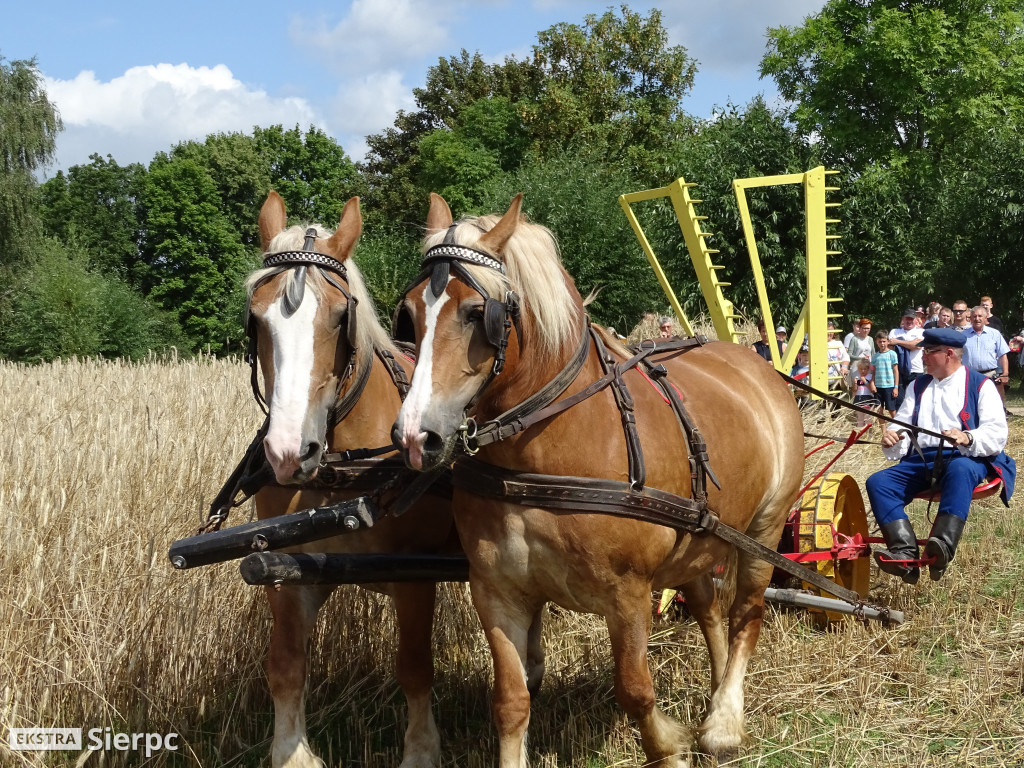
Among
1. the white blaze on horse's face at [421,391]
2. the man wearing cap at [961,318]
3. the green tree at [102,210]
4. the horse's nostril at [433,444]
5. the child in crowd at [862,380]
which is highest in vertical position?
the green tree at [102,210]

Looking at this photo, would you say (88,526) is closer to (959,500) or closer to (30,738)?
(30,738)

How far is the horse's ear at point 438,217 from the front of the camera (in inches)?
117

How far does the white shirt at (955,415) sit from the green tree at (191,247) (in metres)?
33.0

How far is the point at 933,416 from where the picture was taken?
487 cm

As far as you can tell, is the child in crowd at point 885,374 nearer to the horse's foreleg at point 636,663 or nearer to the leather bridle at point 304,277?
the horse's foreleg at point 636,663

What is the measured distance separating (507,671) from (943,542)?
8.44 ft

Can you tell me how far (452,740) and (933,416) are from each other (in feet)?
9.70

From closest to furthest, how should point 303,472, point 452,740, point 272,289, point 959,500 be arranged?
1. point 303,472
2. point 272,289
3. point 452,740
4. point 959,500

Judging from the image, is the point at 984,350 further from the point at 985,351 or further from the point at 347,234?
the point at 347,234

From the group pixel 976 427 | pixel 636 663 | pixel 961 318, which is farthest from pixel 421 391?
pixel 961 318

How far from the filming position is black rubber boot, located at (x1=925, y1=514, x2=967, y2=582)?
4.43m

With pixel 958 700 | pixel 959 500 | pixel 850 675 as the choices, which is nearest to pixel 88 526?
pixel 850 675

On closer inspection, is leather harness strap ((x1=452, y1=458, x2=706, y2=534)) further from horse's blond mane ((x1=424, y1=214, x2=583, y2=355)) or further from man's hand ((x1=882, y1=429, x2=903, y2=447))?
man's hand ((x1=882, y1=429, x2=903, y2=447))

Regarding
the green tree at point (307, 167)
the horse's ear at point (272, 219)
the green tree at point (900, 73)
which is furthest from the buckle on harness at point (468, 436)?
the green tree at point (307, 167)
